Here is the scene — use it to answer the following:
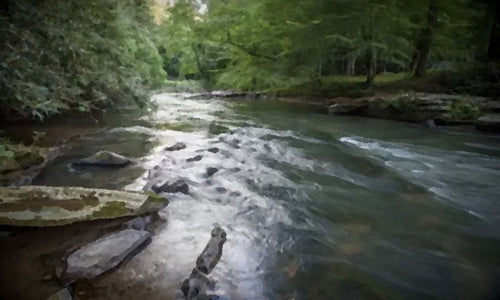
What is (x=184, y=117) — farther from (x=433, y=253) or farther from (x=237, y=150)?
(x=433, y=253)

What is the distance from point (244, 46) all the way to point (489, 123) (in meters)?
14.5

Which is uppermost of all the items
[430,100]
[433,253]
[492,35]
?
[492,35]

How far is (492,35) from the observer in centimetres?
1424

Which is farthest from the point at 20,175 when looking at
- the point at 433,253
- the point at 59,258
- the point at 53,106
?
the point at 433,253

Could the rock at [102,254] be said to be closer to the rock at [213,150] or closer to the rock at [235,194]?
the rock at [235,194]

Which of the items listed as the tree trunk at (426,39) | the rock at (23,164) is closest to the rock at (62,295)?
the rock at (23,164)

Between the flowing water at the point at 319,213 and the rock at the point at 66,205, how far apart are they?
41cm

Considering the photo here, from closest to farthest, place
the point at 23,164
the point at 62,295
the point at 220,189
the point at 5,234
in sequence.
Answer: the point at 62,295, the point at 5,234, the point at 220,189, the point at 23,164

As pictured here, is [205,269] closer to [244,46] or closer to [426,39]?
[426,39]

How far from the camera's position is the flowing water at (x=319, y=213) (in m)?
3.07

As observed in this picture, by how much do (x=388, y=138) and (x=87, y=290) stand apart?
27.4ft

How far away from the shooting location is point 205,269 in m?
3.18

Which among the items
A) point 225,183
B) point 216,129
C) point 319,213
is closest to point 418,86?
point 216,129

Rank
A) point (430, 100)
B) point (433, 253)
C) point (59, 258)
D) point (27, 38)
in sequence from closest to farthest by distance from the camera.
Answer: point (59, 258) → point (433, 253) → point (27, 38) → point (430, 100)
